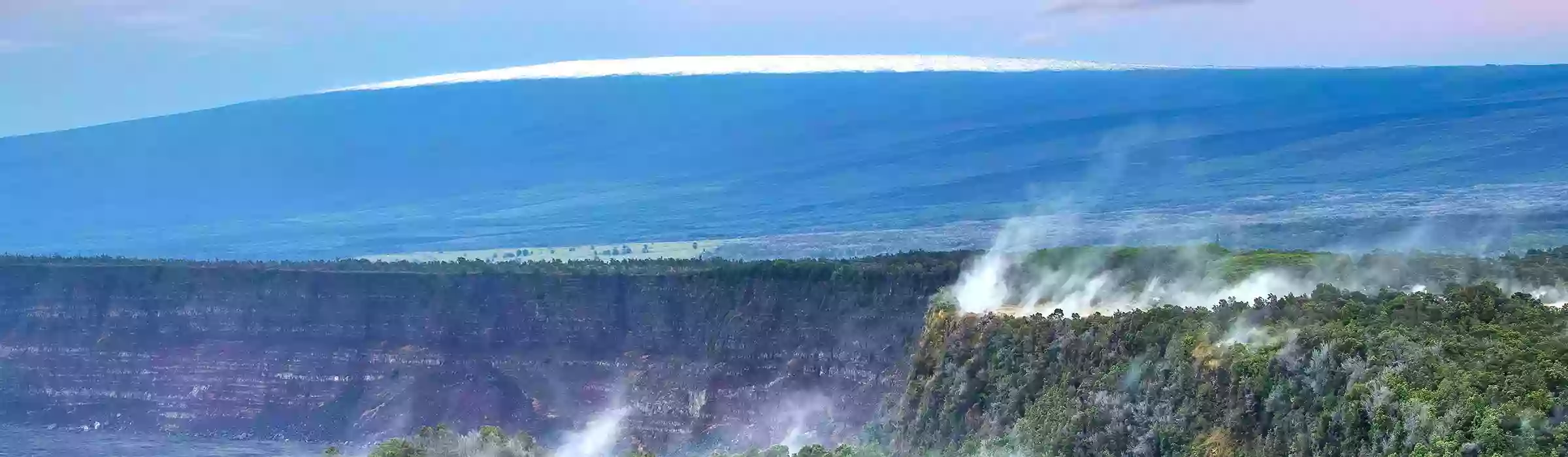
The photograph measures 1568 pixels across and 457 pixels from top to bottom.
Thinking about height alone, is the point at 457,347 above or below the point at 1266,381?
below

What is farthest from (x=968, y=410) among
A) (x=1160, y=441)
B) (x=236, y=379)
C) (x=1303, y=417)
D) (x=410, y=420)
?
(x=236, y=379)

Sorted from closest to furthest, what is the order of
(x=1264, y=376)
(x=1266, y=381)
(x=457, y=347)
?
1. (x=1266, y=381)
2. (x=1264, y=376)
3. (x=457, y=347)

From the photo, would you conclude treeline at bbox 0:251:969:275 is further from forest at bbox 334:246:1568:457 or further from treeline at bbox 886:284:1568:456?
treeline at bbox 886:284:1568:456

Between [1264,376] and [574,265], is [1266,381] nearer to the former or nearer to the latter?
[1264,376]

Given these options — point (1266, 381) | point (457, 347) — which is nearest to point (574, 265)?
point (457, 347)

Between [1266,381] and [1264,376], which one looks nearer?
[1266,381]

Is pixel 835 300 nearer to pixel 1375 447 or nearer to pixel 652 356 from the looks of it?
pixel 652 356

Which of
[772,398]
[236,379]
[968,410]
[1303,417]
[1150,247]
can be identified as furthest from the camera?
[236,379]
